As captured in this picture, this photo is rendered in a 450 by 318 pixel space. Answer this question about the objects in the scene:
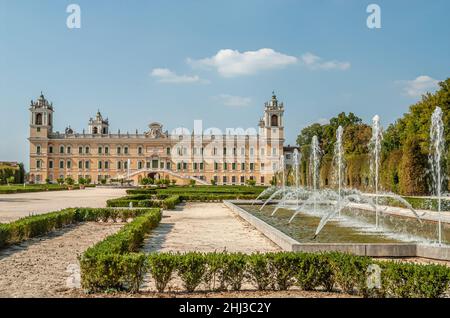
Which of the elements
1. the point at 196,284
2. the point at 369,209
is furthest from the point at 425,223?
the point at 196,284

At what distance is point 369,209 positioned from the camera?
1791 centimetres

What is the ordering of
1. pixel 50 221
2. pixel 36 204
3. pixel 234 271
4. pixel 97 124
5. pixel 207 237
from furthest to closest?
pixel 97 124
pixel 36 204
pixel 50 221
pixel 207 237
pixel 234 271

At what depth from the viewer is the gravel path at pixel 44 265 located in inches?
221

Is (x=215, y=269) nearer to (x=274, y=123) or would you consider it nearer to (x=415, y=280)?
(x=415, y=280)

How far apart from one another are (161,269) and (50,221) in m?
6.75

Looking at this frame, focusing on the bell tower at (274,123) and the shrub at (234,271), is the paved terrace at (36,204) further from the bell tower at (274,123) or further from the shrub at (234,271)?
the bell tower at (274,123)

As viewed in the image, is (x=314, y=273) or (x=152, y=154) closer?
(x=314, y=273)

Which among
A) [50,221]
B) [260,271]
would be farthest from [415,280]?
[50,221]

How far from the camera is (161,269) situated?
5.60 m

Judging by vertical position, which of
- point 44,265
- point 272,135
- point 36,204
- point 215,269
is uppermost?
point 272,135

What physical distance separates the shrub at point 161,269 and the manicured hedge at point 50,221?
4.46m

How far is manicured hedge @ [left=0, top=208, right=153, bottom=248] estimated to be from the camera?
30.2ft

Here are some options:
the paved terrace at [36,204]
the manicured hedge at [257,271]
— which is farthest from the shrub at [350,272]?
the paved terrace at [36,204]

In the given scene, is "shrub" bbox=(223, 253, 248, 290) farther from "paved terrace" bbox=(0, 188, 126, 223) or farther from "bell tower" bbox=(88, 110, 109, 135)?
"bell tower" bbox=(88, 110, 109, 135)
